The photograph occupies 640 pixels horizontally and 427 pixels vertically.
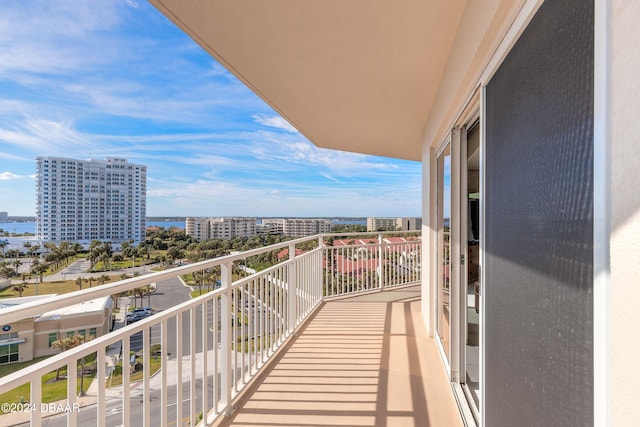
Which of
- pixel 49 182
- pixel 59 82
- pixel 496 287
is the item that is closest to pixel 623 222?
pixel 496 287

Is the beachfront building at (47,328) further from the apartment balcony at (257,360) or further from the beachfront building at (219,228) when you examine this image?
the beachfront building at (219,228)

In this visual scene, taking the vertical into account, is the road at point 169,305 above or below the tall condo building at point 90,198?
below

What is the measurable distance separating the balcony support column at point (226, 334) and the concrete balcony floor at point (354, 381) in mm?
120

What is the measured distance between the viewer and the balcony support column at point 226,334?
2.06 m

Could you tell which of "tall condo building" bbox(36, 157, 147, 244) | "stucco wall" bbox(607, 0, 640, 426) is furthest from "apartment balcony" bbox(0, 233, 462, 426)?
"tall condo building" bbox(36, 157, 147, 244)

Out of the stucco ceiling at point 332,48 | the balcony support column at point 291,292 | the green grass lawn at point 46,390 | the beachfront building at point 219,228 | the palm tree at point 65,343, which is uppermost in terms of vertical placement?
the stucco ceiling at point 332,48

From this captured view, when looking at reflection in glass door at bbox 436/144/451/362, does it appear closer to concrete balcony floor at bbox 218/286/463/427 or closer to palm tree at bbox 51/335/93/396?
concrete balcony floor at bbox 218/286/463/427

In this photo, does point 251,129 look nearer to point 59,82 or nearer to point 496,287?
point 59,82

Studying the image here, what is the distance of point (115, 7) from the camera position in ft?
29.1

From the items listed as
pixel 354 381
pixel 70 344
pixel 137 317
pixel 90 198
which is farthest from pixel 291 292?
pixel 90 198

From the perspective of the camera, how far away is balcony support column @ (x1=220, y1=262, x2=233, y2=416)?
A: 2.06 meters

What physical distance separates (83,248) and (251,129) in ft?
66.7

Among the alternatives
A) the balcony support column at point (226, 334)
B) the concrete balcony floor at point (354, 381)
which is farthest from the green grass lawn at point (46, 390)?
the concrete balcony floor at point (354, 381)

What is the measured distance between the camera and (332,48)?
211 centimetres
